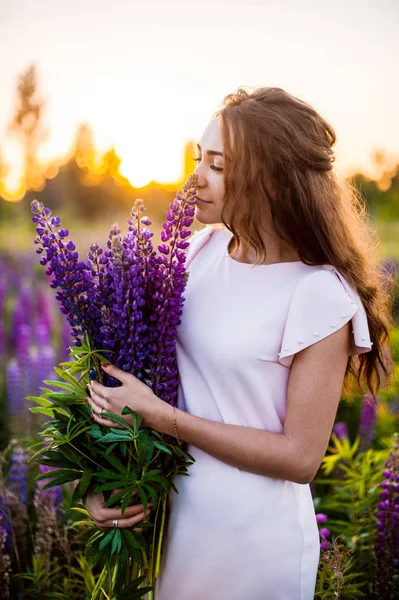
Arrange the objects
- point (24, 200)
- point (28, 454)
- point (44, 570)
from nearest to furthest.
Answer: point (44, 570) → point (28, 454) → point (24, 200)

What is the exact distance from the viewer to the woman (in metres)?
1.40

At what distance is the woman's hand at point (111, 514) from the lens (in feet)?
4.55

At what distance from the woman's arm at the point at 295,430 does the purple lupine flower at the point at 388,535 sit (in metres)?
0.74

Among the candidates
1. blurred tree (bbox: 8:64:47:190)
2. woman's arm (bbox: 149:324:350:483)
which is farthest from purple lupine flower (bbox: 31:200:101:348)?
blurred tree (bbox: 8:64:47:190)

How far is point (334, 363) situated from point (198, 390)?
0.34 metres

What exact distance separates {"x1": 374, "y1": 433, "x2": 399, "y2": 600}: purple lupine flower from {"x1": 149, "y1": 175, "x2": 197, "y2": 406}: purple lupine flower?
3.41 ft

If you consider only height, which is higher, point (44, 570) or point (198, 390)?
point (198, 390)

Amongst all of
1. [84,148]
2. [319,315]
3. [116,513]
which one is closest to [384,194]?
[84,148]

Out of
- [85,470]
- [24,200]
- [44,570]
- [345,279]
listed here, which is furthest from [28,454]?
[24,200]

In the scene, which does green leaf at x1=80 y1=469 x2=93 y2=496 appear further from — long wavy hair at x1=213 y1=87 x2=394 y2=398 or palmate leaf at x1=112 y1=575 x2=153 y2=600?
long wavy hair at x1=213 y1=87 x2=394 y2=398

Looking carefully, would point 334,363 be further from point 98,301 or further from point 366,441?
point 366,441

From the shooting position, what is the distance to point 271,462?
140 centimetres

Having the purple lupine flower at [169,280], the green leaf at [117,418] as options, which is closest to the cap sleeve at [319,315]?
the purple lupine flower at [169,280]

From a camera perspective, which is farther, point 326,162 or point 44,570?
point 44,570
